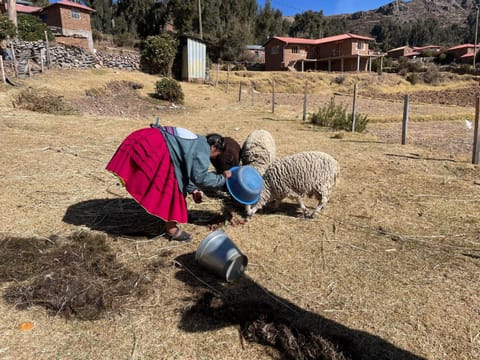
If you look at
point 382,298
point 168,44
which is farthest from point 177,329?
point 168,44

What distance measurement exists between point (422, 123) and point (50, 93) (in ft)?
53.9

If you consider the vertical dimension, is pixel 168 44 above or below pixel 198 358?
above

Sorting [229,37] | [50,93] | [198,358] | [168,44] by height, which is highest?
[229,37]

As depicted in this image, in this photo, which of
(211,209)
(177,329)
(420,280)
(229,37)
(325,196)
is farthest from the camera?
(229,37)

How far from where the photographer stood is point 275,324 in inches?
118

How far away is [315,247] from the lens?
4.52 metres

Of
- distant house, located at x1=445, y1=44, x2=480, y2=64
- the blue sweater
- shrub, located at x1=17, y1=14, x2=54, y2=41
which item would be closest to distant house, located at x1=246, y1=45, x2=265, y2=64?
shrub, located at x1=17, y1=14, x2=54, y2=41

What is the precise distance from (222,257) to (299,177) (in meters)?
2.04

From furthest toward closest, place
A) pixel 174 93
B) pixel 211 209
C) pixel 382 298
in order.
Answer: pixel 174 93
pixel 211 209
pixel 382 298

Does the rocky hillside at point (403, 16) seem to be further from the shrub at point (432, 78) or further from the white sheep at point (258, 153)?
the white sheep at point (258, 153)

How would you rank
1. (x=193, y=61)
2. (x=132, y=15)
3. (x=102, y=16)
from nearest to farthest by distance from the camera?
(x=193, y=61) → (x=102, y=16) → (x=132, y=15)

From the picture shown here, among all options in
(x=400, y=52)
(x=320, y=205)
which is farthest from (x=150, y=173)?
(x=400, y=52)

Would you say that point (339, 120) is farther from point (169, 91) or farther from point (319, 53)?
point (319, 53)

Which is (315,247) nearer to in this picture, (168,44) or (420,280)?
(420,280)
